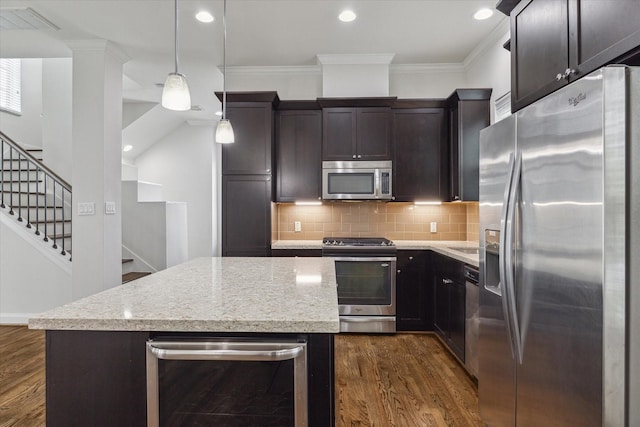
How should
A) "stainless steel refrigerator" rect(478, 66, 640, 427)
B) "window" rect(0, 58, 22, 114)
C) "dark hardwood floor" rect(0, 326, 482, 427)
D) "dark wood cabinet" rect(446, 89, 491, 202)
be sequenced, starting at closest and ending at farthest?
"stainless steel refrigerator" rect(478, 66, 640, 427) → "dark hardwood floor" rect(0, 326, 482, 427) → "dark wood cabinet" rect(446, 89, 491, 202) → "window" rect(0, 58, 22, 114)

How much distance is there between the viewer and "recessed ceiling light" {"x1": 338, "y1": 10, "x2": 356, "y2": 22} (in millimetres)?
3006

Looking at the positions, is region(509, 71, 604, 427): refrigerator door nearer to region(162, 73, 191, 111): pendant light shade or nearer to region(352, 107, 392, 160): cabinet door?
region(162, 73, 191, 111): pendant light shade

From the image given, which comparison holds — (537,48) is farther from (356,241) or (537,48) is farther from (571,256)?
(356,241)

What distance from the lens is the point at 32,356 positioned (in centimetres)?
301

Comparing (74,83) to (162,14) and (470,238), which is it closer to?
(162,14)

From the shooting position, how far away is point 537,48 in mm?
1687

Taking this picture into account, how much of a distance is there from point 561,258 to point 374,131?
2741 millimetres

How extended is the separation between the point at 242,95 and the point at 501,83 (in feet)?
8.29

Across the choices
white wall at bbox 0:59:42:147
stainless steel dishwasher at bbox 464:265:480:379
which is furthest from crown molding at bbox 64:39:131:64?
stainless steel dishwasher at bbox 464:265:480:379

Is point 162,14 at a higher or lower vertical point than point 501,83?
higher

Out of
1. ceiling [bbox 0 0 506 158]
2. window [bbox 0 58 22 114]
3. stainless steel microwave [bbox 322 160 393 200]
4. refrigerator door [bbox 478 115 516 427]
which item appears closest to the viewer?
refrigerator door [bbox 478 115 516 427]

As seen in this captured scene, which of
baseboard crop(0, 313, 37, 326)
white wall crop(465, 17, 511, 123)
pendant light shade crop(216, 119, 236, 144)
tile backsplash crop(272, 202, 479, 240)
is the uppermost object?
white wall crop(465, 17, 511, 123)

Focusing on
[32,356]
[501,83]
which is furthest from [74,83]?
[501,83]

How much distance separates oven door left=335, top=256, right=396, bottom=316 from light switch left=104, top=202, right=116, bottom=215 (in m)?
2.37
